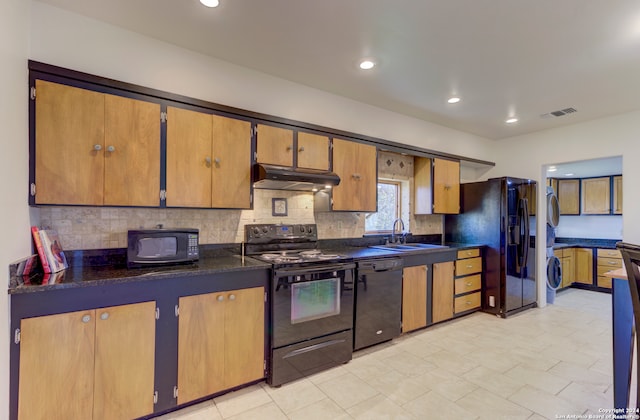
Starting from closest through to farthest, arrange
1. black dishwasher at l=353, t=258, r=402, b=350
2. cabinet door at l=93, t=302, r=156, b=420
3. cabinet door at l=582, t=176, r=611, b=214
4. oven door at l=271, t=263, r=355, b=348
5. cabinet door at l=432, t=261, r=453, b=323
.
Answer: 1. cabinet door at l=93, t=302, r=156, b=420
2. oven door at l=271, t=263, r=355, b=348
3. black dishwasher at l=353, t=258, r=402, b=350
4. cabinet door at l=432, t=261, r=453, b=323
5. cabinet door at l=582, t=176, r=611, b=214

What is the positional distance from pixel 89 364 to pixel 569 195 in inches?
318

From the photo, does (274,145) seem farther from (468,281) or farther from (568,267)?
(568,267)

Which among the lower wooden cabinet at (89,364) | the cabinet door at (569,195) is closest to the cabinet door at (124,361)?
the lower wooden cabinet at (89,364)

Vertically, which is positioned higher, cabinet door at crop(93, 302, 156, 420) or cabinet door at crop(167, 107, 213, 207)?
cabinet door at crop(167, 107, 213, 207)

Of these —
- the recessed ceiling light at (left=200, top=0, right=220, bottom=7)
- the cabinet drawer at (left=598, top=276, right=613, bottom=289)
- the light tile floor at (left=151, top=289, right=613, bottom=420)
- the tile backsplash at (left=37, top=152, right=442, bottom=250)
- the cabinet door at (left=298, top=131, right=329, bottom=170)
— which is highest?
the recessed ceiling light at (left=200, top=0, right=220, bottom=7)

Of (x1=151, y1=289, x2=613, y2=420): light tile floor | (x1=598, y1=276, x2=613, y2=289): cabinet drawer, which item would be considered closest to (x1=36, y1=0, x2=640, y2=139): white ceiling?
(x1=151, y1=289, x2=613, y2=420): light tile floor

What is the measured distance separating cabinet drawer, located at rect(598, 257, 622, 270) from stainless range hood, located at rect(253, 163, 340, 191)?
221 inches

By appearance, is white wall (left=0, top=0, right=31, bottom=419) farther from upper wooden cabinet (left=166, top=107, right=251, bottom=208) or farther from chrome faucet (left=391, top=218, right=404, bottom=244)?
chrome faucet (left=391, top=218, right=404, bottom=244)

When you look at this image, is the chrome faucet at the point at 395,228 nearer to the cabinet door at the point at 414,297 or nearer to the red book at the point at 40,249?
the cabinet door at the point at 414,297

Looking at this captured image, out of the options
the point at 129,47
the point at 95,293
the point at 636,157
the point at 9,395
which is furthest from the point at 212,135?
the point at 636,157

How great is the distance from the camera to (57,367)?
5.35 ft

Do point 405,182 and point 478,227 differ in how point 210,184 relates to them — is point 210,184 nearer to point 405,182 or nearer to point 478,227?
point 405,182

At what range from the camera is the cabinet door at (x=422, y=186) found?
13.6 feet

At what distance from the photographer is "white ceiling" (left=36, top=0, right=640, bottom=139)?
1.94m
